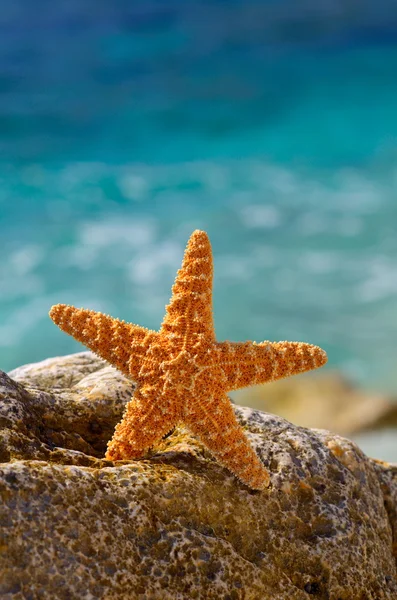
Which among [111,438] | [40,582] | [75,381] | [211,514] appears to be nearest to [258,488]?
[211,514]

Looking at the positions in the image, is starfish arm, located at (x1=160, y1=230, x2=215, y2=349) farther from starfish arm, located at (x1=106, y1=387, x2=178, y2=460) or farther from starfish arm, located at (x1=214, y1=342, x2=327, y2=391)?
starfish arm, located at (x1=106, y1=387, x2=178, y2=460)

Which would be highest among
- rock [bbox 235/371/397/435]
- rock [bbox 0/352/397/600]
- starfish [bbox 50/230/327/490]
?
rock [bbox 235/371/397/435]

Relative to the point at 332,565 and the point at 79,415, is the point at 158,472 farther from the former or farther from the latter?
the point at 332,565

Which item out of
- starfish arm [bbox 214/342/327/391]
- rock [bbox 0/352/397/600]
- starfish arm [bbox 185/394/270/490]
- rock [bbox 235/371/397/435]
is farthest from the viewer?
rock [bbox 235/371/397/435]

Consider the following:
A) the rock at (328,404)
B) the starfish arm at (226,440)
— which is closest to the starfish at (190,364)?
the starfish arm at (226,440)

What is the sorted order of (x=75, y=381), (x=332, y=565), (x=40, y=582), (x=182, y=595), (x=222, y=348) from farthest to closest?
(x=75, y=381), (x=222, y=348), (x=332, y=565), (x=182, y=595), (x=40, y=582)

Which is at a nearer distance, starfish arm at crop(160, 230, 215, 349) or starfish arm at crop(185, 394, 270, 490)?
starfish arm at crop(185, 394, 270, 490)

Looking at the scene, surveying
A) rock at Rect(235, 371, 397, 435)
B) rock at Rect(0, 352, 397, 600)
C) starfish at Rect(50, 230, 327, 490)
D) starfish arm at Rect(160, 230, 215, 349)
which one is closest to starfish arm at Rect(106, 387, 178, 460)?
starfish at Rect(50, 230, 327, 490)
